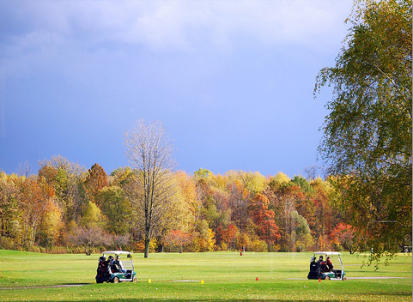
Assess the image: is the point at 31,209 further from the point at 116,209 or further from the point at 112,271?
the point at 112,271

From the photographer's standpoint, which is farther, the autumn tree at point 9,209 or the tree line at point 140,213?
the autumn tree at point 9,209

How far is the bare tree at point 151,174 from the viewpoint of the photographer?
54.7m

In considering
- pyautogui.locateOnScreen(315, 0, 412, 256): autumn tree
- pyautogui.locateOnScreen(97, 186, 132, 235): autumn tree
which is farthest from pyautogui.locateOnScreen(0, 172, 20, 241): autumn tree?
pyautogui.locateOnScreen(315, 0, 412, 256): autumn tree

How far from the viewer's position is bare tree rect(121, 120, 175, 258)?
54.7m

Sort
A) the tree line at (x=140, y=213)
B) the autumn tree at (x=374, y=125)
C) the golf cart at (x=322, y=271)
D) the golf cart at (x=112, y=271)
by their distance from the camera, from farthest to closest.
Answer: the tree line at (x=140, y=213), the golf cart at (x=322, y=271), the golf cart at (x=112, y=271), the autumn tree at (x=374, y=125)

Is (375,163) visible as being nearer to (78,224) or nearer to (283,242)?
(283,242)

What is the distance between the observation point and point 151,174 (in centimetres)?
5606

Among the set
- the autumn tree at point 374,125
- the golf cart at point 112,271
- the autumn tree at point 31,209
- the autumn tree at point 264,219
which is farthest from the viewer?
the autumn tree at point 31,209

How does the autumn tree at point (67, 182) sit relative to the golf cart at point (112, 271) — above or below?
above

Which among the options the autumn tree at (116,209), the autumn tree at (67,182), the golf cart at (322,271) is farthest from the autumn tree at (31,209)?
the golf cart at (322,271)

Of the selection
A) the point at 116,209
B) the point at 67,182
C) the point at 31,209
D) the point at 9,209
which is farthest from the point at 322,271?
the point at 67,182

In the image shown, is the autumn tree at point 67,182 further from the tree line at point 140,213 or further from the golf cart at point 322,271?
the golf cart at point 322,271

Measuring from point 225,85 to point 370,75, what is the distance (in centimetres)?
16575

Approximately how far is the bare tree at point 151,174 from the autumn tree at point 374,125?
39.2 m
